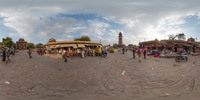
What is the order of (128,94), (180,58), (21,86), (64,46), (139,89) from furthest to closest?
(64,46) → (180,58) → (21,86) → (139,89) → (128,94)

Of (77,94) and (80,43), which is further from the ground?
(80,43)

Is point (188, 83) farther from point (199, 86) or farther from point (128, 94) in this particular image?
point (128, 94)

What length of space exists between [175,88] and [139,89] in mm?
1607

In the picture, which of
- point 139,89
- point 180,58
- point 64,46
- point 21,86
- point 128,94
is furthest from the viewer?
point 64,46

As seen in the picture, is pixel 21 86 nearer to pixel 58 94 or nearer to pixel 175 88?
pixel 58 94

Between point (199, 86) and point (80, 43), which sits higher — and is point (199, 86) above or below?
below

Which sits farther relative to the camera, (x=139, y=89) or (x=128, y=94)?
(x=139, y=89)

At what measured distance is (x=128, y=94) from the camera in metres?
3.75

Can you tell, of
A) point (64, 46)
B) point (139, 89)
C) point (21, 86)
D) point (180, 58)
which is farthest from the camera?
point (64, 46)

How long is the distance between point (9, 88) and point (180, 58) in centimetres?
1446

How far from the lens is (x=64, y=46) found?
55.3 ft

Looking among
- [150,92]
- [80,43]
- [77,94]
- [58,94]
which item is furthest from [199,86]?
[80,43]

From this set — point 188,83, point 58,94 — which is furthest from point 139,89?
point 58,94

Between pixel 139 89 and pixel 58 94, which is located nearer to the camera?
pixel 58 94
